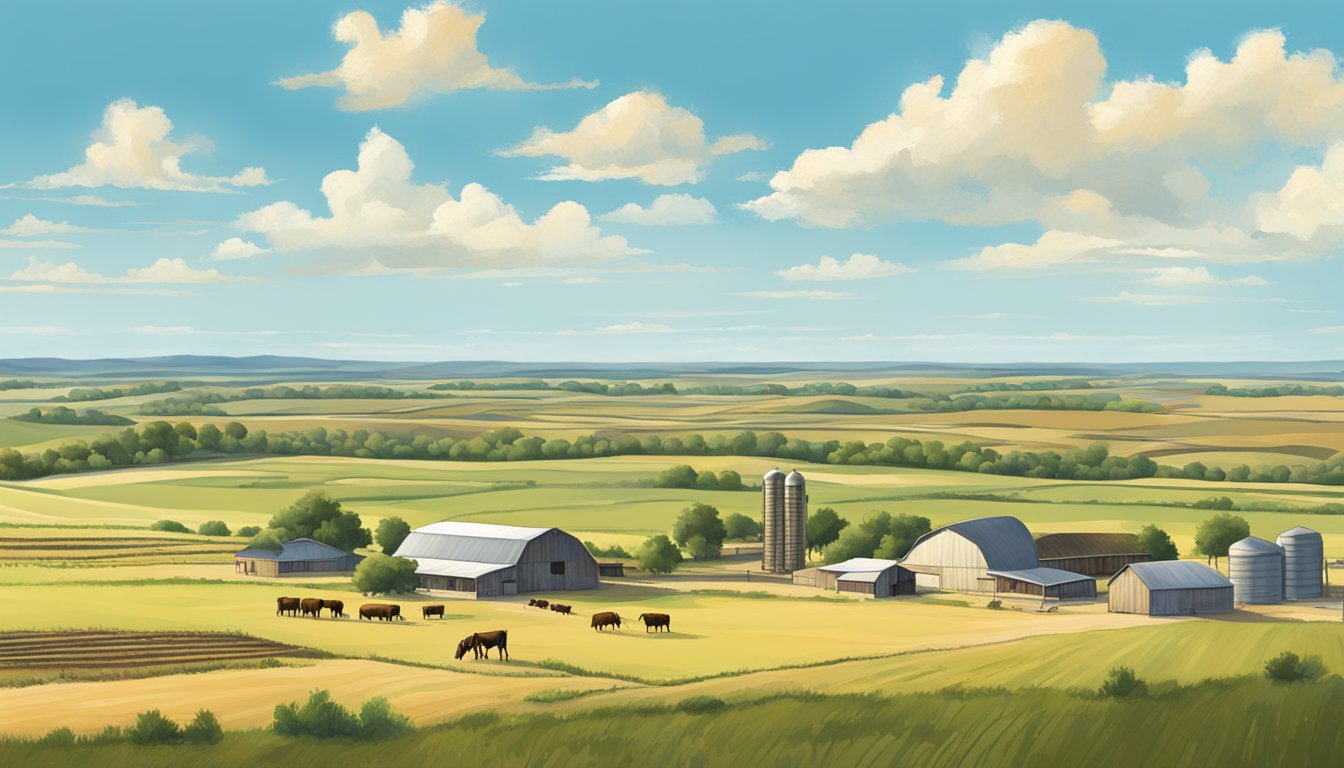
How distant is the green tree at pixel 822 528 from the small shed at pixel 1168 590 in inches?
1411

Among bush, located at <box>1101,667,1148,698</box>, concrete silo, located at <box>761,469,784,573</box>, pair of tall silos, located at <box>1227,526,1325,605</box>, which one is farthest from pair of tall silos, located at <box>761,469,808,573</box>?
bush, located at <box>1101,667,1148,698</box>

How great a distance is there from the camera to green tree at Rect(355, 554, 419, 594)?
9138 centimetres

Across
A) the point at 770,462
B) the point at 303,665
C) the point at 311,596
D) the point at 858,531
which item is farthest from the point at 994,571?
the point at 770,462

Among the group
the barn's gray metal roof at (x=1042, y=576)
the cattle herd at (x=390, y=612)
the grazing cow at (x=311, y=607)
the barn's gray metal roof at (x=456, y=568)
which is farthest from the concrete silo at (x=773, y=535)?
the grazing cow at (x=311, y=607)

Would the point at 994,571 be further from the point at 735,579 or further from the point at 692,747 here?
the point at 692,747

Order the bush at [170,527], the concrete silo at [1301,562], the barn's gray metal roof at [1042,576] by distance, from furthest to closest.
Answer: the bush at [170,527] < the barn's gray metal roof at [1042,576] < the concrete silo at [1301,562]

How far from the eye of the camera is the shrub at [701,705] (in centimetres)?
4378

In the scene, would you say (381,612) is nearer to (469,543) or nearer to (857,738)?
(469,543)

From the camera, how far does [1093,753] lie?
38062mm

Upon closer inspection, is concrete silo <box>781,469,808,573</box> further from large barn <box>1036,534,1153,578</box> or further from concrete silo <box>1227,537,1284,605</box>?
concrete silo <box>1227,537,1284,605</box>

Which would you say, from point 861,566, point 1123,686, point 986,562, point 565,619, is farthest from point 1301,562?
point 1123,686

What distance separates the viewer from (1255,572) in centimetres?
9350

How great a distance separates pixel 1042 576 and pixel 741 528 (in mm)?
39852

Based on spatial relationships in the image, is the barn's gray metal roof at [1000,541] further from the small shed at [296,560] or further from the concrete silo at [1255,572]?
the small shed at [296,560]
